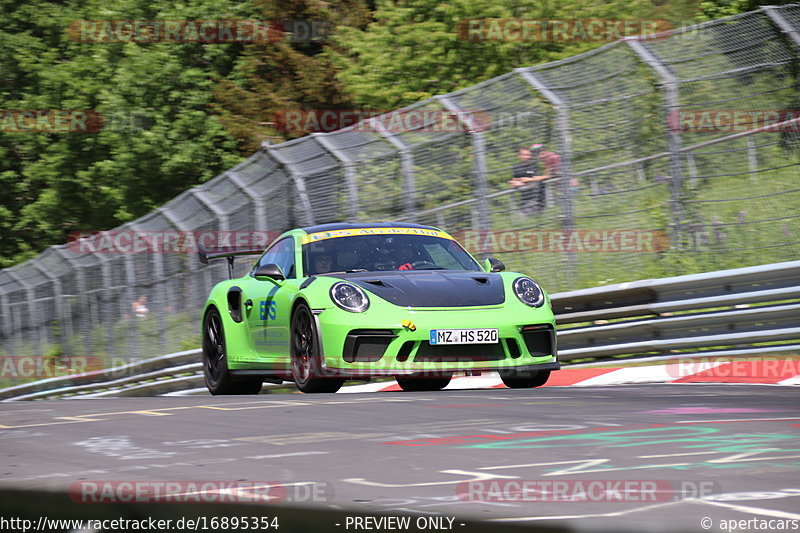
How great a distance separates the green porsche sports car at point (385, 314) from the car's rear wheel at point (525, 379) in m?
0.01

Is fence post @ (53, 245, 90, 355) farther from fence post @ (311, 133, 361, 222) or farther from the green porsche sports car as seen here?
the green porsche sports car

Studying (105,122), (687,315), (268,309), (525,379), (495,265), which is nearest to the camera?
(525,379)

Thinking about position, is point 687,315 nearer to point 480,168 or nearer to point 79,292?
point 480,168

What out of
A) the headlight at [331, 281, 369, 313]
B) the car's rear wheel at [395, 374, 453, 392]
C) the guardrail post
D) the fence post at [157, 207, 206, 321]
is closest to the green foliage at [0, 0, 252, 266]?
the fence post at [157, 207, 206, 321]

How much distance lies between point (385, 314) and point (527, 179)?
149 inches

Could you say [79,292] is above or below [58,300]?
above

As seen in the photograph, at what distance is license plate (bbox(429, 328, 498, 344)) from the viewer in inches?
350

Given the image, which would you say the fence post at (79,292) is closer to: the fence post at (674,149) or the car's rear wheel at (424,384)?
the car's rear wheel at (424,384)

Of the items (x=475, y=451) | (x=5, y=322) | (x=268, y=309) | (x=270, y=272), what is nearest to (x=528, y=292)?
(x=270, y=272)

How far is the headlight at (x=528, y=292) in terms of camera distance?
370 inches

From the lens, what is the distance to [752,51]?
10.4m

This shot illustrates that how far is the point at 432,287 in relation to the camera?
30.3 ft

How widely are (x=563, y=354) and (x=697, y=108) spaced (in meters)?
2.38

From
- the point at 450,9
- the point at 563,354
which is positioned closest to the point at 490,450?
the point at 563,354
